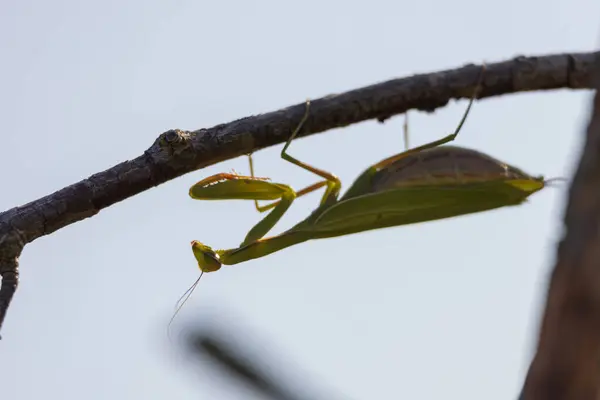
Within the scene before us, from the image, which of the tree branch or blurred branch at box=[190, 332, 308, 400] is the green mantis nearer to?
the tree branch

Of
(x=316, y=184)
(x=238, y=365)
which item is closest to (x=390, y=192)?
(x=316, y=184)

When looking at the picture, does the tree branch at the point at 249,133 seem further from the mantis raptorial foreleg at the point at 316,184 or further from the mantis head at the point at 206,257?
the mantis head at the point at 206,257

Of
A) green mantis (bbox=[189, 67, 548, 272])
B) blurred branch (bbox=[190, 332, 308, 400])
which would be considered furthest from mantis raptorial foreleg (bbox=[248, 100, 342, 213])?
blurred branch (bbox=[190, 332, 308, 400])

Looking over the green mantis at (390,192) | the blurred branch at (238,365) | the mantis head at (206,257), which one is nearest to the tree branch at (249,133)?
the green mantis at (390,192)

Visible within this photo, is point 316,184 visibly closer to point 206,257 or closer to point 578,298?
point 206,257

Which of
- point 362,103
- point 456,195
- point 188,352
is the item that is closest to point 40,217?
point 362,103

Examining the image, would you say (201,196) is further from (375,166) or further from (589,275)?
(589,275)
